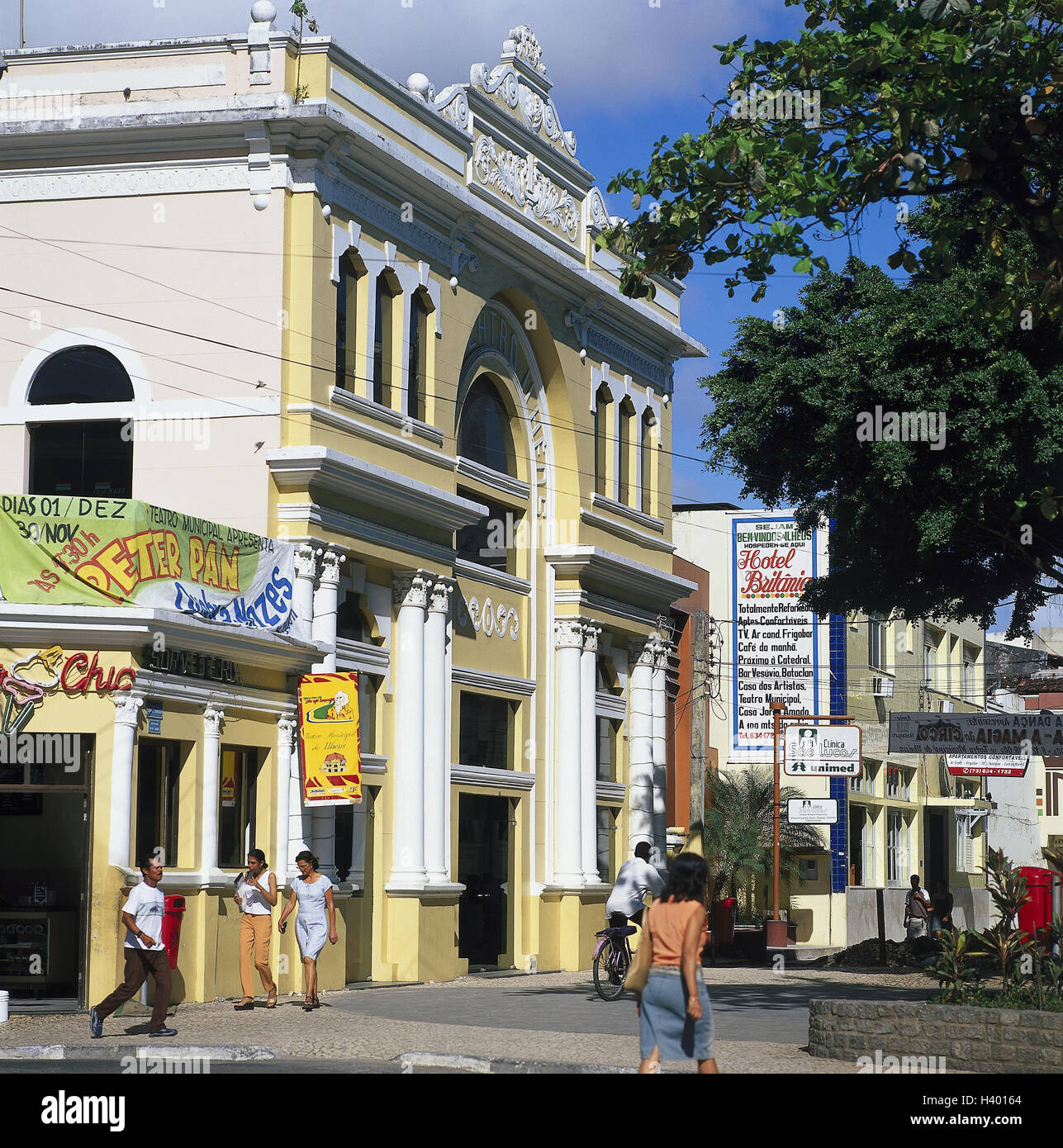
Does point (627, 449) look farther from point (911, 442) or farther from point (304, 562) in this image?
point (304, 562)

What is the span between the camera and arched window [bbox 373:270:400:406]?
25125mm

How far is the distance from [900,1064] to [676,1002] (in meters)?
4.17

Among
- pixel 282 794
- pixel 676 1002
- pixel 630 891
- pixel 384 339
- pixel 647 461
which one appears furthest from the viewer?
pixel 647 461

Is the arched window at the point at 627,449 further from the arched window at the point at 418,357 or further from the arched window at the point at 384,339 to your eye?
the arched window at the point at 384,339

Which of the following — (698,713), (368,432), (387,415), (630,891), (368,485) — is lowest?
(630,891)

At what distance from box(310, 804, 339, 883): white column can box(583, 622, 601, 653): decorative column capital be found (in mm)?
8652

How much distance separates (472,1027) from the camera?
1766 centimetres

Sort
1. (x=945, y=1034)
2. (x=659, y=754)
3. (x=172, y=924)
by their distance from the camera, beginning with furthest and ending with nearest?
1. (x=659, y=754)
2. (x=172, y=924)
3. (x=945, y=1034)

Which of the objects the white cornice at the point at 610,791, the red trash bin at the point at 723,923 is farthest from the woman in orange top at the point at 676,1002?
the red trash bin at the point at 723,923

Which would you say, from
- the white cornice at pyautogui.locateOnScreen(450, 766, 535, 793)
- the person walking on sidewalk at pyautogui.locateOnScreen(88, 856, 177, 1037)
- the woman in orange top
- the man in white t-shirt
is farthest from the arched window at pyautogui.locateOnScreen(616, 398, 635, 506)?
the woman in orange top

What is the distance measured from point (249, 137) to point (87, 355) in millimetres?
3550

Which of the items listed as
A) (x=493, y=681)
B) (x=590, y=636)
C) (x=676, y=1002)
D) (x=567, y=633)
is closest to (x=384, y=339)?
(x=493, y=681)

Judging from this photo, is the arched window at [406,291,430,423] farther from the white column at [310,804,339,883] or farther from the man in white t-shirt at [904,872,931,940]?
the man in white t-shirt at [904,872,931,940]

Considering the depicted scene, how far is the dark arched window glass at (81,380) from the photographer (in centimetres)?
2352
